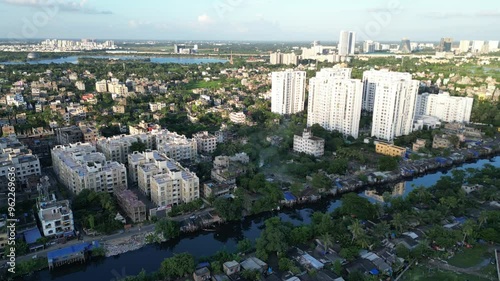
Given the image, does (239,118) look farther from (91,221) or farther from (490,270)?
(490,270)

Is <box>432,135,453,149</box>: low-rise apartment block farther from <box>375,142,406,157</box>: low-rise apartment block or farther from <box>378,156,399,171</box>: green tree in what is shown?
<box>378,156,399,171</box>: green tree

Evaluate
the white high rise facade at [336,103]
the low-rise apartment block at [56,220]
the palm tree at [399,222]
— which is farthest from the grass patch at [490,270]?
the white high rise facade at [336,103]

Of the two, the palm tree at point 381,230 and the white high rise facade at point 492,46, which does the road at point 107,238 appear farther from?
the white high rise facade at point 492,46

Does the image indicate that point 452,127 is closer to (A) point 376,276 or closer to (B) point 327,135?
(B) point 327,135

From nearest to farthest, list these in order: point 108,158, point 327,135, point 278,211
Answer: point 278,211, point 108,158, point 327,135

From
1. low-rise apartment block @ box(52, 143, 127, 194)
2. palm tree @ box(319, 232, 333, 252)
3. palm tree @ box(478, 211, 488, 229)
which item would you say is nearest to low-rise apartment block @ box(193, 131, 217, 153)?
low-rise apartment block @ box(52, 143, 127, 194)

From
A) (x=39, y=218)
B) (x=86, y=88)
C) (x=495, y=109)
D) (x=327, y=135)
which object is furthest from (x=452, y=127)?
(x=86, y=88)

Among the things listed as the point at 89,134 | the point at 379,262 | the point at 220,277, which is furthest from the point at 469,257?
the point at 89,134
